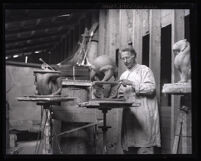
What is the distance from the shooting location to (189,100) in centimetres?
270

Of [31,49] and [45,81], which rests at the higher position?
[31,49]

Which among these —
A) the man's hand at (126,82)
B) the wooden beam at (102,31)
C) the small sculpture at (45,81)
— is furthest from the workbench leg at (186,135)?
the wooden beam at (102,31)

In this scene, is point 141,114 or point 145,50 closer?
point 141,114

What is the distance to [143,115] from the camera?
311 centimetres

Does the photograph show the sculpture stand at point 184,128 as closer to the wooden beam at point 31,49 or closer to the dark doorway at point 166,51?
the dark doorway at point 166,51

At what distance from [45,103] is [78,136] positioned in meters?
1.14

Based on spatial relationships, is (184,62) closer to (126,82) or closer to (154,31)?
(126,82)

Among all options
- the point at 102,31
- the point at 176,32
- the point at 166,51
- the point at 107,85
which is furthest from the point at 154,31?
the point at 102,31

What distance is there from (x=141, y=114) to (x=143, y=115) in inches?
0.9

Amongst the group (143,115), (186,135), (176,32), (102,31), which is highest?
(102,31)

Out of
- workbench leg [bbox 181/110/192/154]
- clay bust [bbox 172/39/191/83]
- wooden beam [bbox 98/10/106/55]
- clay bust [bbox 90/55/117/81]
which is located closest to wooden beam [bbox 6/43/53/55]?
wooden beam [bbox 98/10/106/55]

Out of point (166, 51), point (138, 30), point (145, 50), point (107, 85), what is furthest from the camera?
point (145, 50)

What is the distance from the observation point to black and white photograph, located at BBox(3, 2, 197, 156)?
9.20 feet

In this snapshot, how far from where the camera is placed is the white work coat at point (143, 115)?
3.08 m
